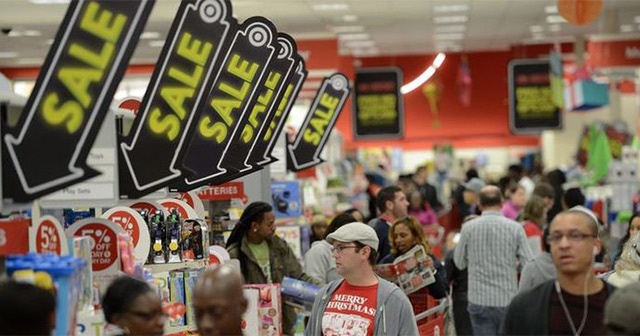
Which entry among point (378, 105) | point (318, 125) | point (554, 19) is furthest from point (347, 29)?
point (318, 125)

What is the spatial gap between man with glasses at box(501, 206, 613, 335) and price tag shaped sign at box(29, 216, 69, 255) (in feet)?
5.86

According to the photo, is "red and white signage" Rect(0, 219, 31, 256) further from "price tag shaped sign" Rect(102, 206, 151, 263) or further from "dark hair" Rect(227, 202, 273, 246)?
"dark hair" Rect(227, 202, 273, 246)

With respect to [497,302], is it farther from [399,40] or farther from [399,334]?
[399,40]

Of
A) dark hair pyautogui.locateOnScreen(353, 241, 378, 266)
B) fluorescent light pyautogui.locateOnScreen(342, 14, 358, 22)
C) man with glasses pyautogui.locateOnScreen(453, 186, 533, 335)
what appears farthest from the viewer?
fluorescent light pyautogui.locateOnScreen(342, 14, 358, 22)

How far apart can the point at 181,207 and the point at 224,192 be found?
1.97 metres

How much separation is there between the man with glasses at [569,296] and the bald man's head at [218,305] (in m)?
1.02

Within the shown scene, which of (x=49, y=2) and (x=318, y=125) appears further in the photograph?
(x=49, y=2)

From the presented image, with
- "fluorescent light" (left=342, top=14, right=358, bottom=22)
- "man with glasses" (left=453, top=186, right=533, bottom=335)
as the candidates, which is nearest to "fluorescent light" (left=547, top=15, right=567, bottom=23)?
"fluorescent light" (left=342, top=14, right=358, bottom=22)

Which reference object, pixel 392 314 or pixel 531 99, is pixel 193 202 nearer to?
pixel 392 314

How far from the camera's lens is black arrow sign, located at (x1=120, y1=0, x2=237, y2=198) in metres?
→ 5.36

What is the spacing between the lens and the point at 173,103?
17.8 ft

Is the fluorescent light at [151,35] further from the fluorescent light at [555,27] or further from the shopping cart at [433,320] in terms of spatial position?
the shopping cart at [433,320]

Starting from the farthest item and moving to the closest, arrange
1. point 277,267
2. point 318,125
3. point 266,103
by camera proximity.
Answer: point 318,125 → point 277,267 → point 266,103

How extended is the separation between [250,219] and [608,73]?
43.9ft
